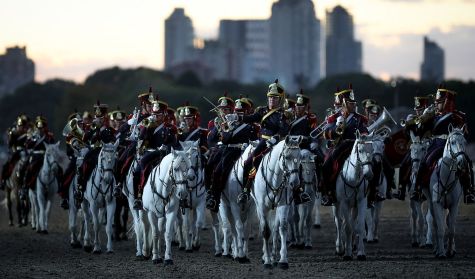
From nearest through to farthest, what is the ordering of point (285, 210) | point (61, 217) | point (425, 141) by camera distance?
point (285, 210) → point (425, 141) → point (61, 217)

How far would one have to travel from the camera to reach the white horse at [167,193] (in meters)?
28.8

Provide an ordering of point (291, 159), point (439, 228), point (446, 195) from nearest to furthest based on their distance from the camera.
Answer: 1. point (291, 159)
2. point (439, 228)
3. point (446, 195)

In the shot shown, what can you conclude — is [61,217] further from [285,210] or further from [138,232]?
[285,210]

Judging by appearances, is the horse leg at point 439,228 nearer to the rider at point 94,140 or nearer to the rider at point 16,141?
the rider at point 94,140

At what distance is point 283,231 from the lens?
90.8 feet

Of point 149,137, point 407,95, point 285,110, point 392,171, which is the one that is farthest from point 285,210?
point 407,95

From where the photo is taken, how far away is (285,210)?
2798 cm

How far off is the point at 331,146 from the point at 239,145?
1996 mm

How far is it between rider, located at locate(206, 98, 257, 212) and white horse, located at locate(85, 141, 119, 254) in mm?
2728

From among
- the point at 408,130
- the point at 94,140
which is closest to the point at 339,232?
the point at 408,130

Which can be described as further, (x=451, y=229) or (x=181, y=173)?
(x=451, y=229)

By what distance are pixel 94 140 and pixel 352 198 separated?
25.5 feet

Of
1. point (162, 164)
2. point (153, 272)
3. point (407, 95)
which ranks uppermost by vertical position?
point (407, 95)

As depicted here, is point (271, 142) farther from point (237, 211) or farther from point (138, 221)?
point (138, 221)
